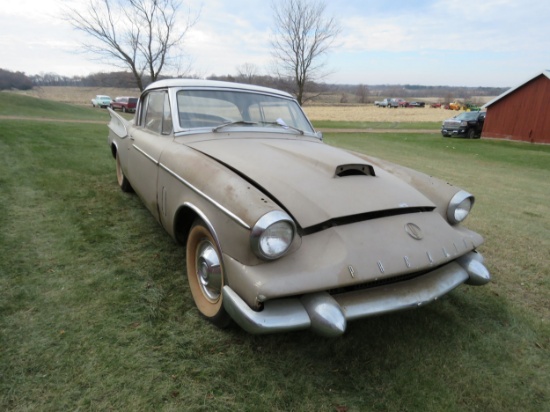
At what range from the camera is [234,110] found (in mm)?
3504

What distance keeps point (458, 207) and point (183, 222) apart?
6.82 ft

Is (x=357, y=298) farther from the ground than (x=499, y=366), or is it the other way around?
(x=357, y=298)

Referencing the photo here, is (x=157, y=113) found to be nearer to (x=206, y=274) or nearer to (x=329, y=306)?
(x=206, y=274)

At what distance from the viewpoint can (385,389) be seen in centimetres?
194

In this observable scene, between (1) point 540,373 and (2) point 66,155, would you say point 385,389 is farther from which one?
(2) point 66,155

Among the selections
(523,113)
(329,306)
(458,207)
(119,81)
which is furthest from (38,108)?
(523,113)

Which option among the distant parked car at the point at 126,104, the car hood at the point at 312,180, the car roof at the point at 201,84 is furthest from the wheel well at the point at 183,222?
the distant parked car at the point at 126,104

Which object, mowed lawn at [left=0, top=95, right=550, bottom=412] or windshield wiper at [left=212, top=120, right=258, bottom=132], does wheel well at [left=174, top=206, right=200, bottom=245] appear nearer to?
mowed lawn at [left=0, top=95, right=550, bottom=412]

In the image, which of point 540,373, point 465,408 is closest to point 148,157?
point 465,408

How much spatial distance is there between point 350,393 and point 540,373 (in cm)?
121

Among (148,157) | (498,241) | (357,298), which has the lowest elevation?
(498,241)

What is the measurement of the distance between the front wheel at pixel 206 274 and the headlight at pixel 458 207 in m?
1.73

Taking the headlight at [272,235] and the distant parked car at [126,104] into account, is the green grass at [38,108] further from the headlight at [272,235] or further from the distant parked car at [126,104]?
the headlight at [272,235]

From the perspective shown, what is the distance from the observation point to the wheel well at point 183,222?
2.62 m
